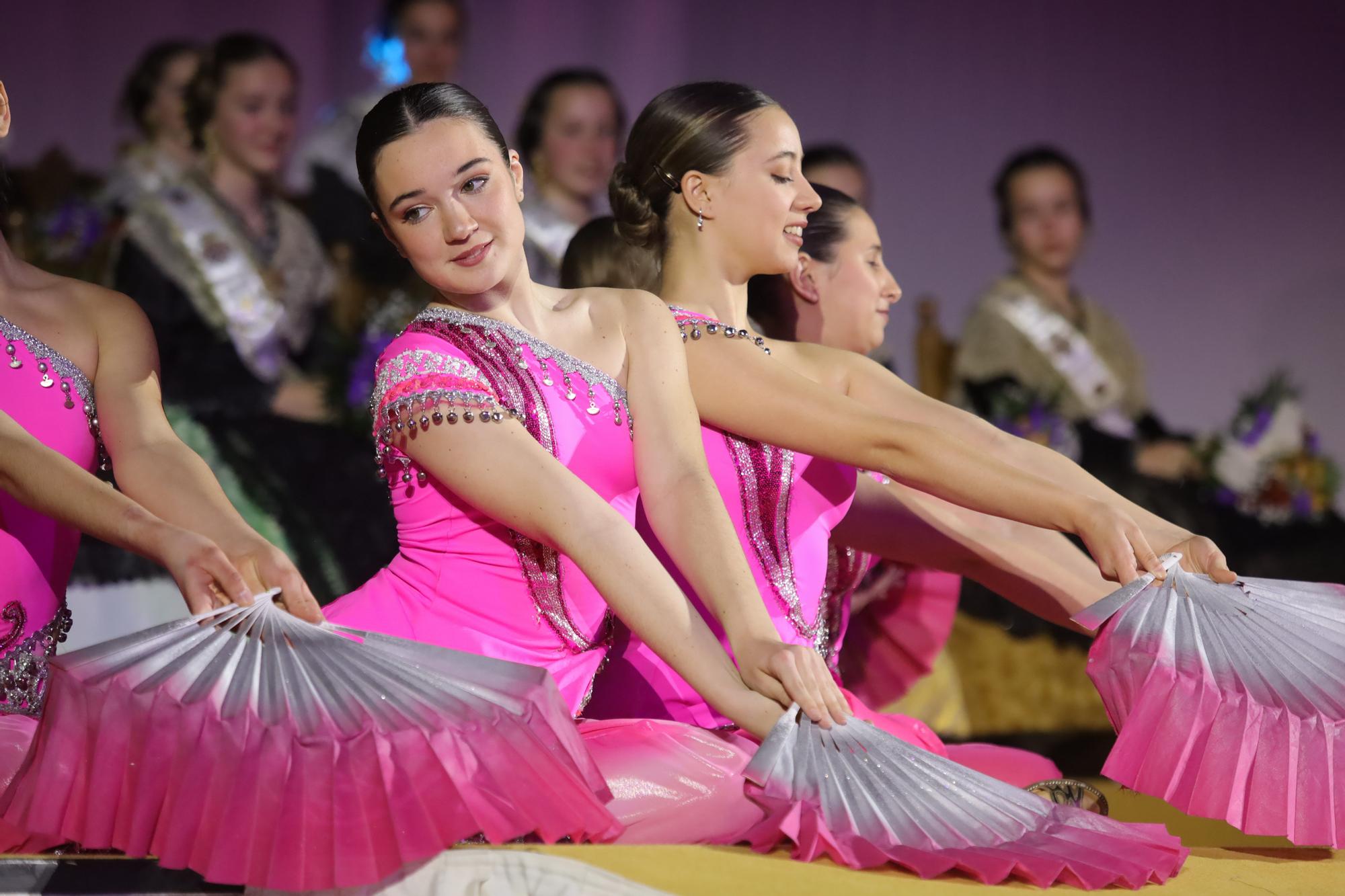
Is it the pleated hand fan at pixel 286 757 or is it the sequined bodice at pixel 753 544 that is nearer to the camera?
the pleated hand fan at pixel 286 757

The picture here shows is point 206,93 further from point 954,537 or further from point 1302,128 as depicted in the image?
point 1302,128

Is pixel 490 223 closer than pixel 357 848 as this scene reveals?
No

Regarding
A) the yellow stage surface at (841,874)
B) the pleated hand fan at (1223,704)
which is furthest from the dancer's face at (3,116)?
the pleated hand fan at (1223,704)

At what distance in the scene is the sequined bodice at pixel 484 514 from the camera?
1882 mm

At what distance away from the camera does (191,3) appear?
421 cm

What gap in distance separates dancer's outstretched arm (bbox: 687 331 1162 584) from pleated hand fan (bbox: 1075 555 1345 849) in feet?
0.23

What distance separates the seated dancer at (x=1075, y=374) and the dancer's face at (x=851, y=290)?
1.95 meters

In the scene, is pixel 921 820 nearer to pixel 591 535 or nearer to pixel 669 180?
pixel 591 535

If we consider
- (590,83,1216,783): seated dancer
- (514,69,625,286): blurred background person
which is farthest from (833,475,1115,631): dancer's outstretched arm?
(514,69,625,286): blurred background person

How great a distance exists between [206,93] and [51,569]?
239 centimetres

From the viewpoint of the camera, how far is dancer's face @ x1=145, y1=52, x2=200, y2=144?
405cm

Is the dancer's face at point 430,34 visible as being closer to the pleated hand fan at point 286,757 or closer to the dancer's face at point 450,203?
the dancer's face at point 450,203

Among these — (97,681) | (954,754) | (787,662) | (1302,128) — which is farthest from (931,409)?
(1302,128)

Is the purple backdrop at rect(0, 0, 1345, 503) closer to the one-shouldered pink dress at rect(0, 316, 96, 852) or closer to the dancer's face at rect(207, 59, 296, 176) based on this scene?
the dancer's face at rect(207, 59, 296, 176)
